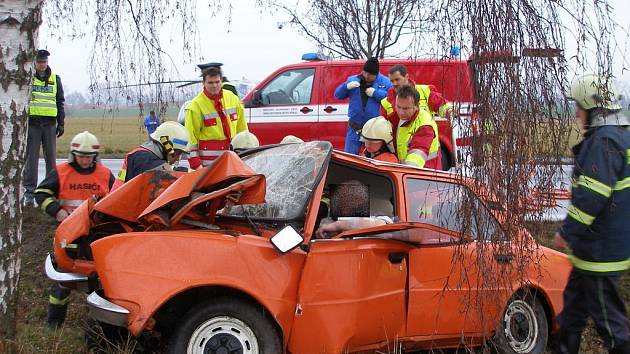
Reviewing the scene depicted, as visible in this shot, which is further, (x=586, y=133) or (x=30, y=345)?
(x=30, y=345)

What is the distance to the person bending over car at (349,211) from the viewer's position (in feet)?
14.8

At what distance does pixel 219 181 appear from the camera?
423 centimetres

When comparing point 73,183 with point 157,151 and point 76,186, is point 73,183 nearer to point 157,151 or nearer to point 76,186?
point 76,186

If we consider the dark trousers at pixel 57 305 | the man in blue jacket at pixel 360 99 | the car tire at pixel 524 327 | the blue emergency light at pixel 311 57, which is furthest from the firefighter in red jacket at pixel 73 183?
the blue emergency light at pixel 311 57

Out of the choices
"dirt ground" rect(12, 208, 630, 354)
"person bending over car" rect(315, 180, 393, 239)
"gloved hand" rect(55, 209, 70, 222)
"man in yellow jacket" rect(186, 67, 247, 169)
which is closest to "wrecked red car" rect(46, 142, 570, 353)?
"person bending over car" rect(315, 180, 393, 239)

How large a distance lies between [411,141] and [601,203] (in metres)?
2.20

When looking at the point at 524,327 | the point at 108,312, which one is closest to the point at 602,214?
the point at 524,327

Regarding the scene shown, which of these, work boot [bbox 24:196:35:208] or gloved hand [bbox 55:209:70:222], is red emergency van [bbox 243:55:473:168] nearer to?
work boot [bbox 24:196:35:208]

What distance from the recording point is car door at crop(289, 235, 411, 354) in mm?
4117

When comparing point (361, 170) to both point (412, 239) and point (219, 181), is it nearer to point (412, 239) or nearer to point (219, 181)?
point (412, 239)

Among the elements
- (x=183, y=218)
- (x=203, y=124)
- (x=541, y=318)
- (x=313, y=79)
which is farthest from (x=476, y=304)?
(x=313, y=79)

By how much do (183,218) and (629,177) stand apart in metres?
2.59

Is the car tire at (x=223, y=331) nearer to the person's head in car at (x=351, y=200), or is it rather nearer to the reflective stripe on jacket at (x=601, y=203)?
the person's head in car at (x=351, y=200)

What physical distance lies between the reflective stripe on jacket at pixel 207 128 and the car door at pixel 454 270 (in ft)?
8.54
